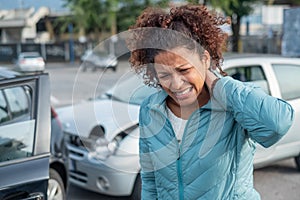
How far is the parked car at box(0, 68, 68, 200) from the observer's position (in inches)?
126

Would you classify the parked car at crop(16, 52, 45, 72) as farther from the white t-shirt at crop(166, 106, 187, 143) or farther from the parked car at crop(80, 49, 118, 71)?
the white t-shirt at crop(166, 106, 187, 143)

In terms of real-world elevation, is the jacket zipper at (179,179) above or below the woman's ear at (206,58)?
below

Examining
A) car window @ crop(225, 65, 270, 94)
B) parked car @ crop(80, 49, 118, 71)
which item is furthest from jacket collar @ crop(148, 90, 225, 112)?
car window @ crop(225, 65, 270, 94)

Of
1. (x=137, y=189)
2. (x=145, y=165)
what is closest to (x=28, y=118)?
(x=137, y=189)

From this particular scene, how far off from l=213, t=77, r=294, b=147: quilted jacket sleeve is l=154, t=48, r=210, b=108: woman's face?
85mm

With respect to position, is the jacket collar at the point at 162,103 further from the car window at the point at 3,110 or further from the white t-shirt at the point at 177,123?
the car window at the point at 3,110

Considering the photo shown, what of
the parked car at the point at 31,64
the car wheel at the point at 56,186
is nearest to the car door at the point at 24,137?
the car wheel at the point at 56,186

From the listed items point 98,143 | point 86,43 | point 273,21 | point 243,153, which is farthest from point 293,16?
point 86,43

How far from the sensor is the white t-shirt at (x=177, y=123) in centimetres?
156

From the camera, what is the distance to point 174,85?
1483mm

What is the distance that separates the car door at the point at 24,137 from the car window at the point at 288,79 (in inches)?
105

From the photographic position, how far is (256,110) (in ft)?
4.46

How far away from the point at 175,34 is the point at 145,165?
0.55m

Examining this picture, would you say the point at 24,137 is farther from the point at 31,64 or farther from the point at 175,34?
the point at 31,64
